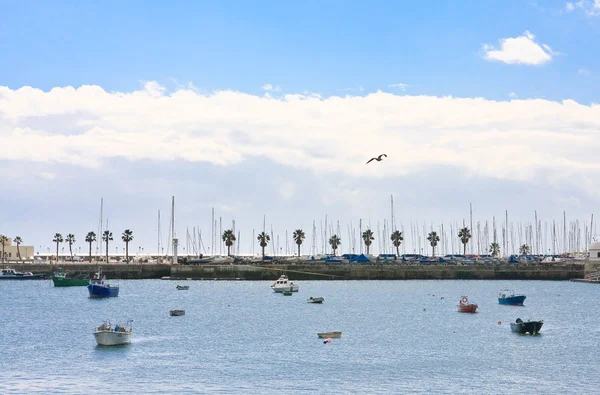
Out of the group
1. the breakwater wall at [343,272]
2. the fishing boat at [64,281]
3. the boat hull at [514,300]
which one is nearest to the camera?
the boat hull at [514,300]

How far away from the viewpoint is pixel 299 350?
74.5m

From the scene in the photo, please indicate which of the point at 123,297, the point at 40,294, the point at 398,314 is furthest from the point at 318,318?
A: the point at 40,294

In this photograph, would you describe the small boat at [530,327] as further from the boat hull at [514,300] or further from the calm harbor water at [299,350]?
the boat hull at [514,300]

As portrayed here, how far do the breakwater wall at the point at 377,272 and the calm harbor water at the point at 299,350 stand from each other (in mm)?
63261

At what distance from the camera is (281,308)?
122 m

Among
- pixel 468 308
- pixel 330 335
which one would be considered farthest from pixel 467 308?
pixel 330 335

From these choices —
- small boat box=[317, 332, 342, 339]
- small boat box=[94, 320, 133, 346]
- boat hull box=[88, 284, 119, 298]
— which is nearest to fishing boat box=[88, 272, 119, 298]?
boat hull box=[88, 284, 119, 298]

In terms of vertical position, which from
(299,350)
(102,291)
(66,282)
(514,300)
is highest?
(66,282)

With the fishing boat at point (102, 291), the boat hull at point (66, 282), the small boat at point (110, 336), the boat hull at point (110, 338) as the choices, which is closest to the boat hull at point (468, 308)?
the small boat at point (110, 336)

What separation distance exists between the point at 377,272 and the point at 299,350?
12526 cm

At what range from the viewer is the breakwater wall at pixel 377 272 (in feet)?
641

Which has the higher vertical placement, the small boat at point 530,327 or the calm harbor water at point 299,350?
the small boat at point 530,327

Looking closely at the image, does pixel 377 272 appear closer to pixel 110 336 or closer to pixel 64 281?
pixel 64 281

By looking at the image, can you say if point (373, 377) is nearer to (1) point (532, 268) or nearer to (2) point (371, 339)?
(2) point (371, 339)
